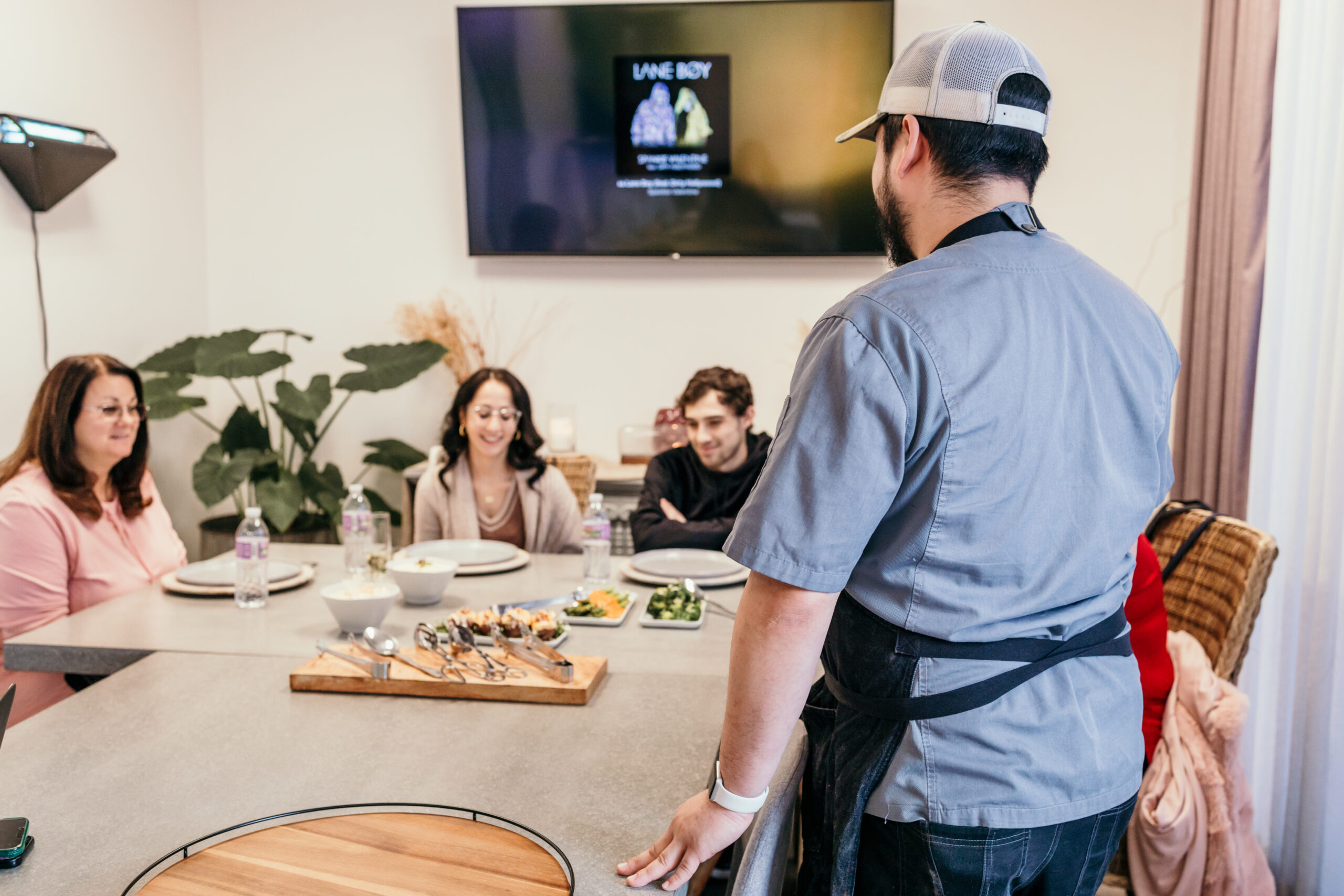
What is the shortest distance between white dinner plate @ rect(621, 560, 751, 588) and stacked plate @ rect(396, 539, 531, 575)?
0.98 ft

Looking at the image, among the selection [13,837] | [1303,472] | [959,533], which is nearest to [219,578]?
[13,837]

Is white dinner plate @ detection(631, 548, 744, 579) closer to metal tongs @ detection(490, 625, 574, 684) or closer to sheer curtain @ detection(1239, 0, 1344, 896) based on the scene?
metal tongs @ detection(490, 625, 574, 684)

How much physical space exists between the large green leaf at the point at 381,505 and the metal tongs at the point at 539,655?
2.30 meters

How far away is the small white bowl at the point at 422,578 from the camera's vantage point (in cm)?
197

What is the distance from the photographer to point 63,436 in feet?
7.54

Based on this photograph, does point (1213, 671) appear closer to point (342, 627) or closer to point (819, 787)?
point (819, 787)

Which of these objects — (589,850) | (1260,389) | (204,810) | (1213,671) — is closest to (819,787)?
(589,850)

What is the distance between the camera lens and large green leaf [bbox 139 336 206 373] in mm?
3576

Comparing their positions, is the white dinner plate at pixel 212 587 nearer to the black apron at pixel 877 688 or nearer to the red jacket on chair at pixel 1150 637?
the black apron at pixel 877 688

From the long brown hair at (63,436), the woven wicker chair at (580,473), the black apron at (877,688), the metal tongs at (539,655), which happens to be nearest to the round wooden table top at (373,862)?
the black apron at (877,688)

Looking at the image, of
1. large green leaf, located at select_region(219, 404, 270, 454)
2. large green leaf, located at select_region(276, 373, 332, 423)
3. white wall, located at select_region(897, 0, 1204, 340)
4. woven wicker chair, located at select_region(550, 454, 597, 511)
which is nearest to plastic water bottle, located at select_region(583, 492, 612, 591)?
woven wicker chair, located at select_region(550, 454, 597, 511)

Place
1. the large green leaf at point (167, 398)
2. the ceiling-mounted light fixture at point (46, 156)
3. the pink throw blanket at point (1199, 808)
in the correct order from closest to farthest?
the pink throw blanket at point (1199, 808) → the ceiling-mounted light fixture at point (46, 156) → the large green leaf at point (167, 398)

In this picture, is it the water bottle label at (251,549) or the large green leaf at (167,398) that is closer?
the water bottle label at (251,549)

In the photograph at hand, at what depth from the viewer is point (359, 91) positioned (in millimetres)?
4074
